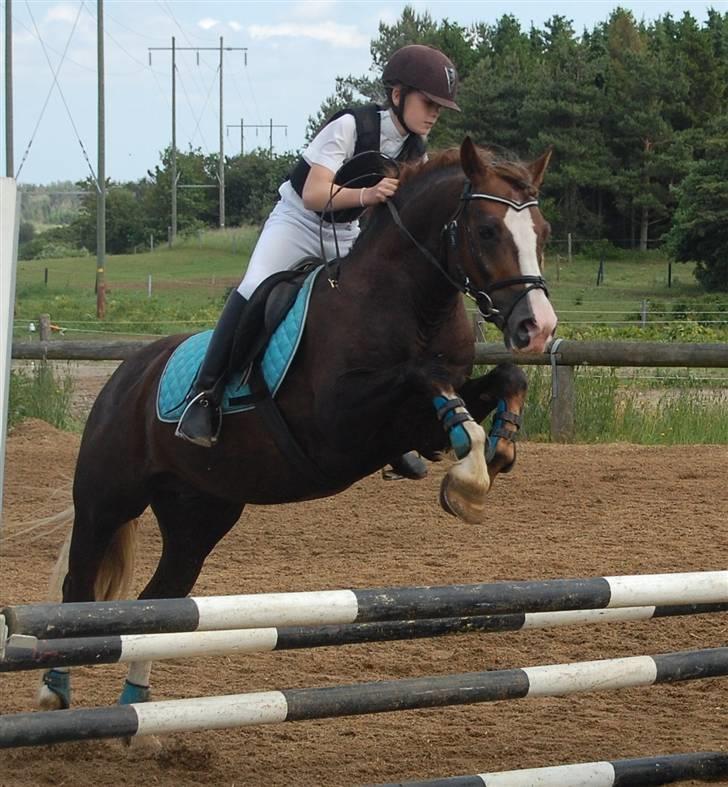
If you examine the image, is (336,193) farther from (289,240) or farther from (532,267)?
(532,267)

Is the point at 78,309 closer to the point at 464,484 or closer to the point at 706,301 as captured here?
the point at 706,301

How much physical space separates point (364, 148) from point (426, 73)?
0.37m

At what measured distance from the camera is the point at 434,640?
5613mm

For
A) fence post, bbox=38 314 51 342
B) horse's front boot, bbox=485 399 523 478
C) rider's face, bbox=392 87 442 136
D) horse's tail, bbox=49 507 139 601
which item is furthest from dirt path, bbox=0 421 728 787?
fence post, bbox=38 314 51 342

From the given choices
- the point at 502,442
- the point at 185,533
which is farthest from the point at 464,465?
the point at 185,533

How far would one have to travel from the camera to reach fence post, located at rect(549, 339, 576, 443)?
10258 mm

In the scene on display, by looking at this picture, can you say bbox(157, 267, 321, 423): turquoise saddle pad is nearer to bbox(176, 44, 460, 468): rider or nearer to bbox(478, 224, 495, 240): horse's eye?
bbox(176, 44, 460, 468): rider

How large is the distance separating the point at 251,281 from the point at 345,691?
5.86 feet

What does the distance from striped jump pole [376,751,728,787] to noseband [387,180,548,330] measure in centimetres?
130

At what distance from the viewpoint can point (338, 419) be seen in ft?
13.6

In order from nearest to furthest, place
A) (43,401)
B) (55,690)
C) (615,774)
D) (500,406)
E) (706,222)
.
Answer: (615,774)
(500,406)
(55,690)
(43,401)
(706,222)

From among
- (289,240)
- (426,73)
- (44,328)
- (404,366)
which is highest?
(426,73)

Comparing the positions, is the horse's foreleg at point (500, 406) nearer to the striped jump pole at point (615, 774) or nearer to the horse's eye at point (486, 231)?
the horse's eye at point (486, 231)

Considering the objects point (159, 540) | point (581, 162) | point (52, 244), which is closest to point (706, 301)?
point (581, 162)
